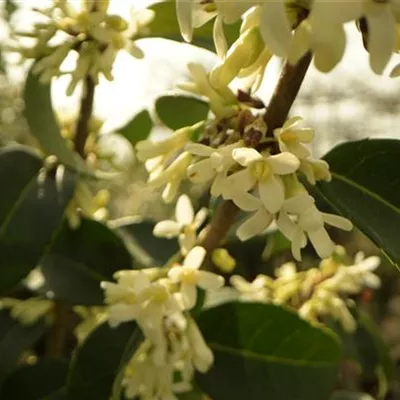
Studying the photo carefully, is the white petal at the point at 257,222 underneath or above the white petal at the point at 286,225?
underneath

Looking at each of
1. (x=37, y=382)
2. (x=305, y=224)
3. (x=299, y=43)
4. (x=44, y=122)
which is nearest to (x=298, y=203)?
(x=305, y=224)

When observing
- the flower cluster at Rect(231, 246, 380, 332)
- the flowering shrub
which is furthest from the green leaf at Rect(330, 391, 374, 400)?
the flower cluster at Rect(231, 246, 380, 332)

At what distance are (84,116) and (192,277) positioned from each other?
0.84 ft

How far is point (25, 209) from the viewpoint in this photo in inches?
35.6

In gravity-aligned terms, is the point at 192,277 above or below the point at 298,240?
below

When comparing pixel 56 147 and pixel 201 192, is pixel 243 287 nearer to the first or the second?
pixel 56 147

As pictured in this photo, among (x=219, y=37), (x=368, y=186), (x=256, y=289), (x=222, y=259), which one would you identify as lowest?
(x=256, y=289)

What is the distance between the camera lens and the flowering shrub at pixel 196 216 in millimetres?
543

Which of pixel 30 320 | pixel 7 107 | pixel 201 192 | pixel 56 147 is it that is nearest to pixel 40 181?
pixel 56 147

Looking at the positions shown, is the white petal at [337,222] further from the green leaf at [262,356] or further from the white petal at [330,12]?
the green leaf at [262,356]

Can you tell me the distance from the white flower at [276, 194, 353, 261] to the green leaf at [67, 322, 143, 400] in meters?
0.33

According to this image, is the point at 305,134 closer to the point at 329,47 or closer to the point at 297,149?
the point at 297,149

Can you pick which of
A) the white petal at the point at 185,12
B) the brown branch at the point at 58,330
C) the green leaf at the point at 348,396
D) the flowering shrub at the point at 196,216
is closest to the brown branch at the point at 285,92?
the flowering shrub at the point at 196,216

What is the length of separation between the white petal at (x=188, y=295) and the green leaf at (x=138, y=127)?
1.43 ft
